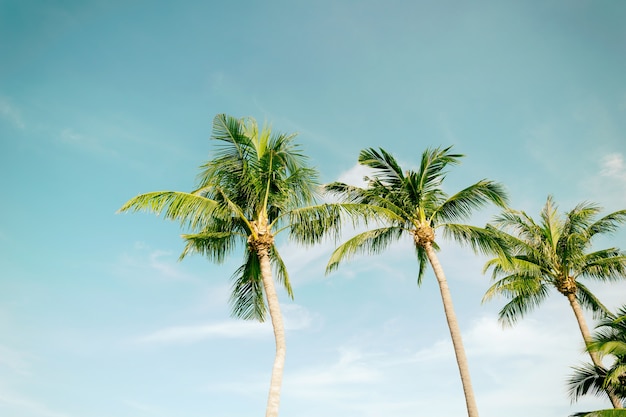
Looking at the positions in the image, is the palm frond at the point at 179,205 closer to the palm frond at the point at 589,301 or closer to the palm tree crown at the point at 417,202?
the palm tree crown at the point at 417,202

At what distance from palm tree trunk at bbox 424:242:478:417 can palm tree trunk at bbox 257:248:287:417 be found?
5909mm

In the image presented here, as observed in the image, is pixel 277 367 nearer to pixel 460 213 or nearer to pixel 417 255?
pixel 417 255

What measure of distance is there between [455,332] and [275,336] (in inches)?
246

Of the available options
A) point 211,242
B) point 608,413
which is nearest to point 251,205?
point 211,242

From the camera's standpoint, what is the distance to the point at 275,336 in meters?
13.6

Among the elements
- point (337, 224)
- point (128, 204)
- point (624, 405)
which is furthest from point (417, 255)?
point (128, 204)

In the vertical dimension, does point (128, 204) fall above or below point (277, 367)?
above

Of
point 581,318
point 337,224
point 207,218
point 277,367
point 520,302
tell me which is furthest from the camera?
point 520,302

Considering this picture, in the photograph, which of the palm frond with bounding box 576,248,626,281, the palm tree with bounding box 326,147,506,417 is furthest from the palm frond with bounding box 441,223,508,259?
the palm frond with bounding box 576,248,626,281

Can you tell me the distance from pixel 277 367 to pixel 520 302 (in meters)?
14.4

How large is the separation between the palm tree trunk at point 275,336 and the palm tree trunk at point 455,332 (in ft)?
19.4

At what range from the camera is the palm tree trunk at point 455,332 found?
1427 centimetres

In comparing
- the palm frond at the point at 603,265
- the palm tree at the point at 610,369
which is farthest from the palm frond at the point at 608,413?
the palm frond at the point at 603,265

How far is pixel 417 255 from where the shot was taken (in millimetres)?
18266
